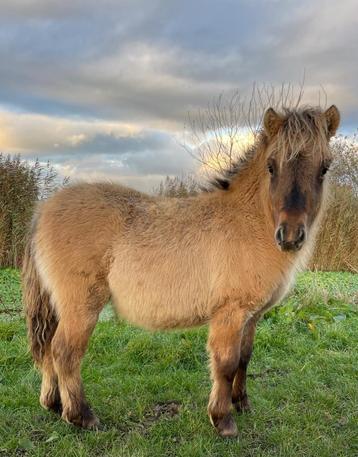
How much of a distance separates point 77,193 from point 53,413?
202 centimetres

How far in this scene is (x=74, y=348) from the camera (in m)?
4.13

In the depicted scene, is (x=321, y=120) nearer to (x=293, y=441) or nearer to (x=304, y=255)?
(x=304, y=255)

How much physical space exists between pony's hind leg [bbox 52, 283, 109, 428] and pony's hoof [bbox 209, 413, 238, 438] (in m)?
1.04

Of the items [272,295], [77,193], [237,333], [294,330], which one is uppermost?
[77,193]

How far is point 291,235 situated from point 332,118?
1.22m

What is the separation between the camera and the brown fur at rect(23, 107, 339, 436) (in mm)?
3973

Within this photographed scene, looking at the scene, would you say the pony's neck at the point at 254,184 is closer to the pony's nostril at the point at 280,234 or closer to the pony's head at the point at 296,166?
the pony's head at the point at 296,166

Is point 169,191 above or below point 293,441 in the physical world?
above

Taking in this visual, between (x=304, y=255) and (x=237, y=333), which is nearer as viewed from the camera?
(x=237, y=333)

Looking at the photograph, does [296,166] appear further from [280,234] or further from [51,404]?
[51,404]

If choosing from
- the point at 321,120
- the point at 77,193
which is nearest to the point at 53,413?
the point at 77,193

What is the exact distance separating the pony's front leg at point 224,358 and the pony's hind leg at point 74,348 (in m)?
1.04

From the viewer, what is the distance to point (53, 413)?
4.38 m

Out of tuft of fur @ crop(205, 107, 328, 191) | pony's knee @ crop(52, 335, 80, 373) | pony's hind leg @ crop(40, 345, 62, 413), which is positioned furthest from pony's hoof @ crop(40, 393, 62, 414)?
tuft of fur @ crop(205, 107, 328, 191)
